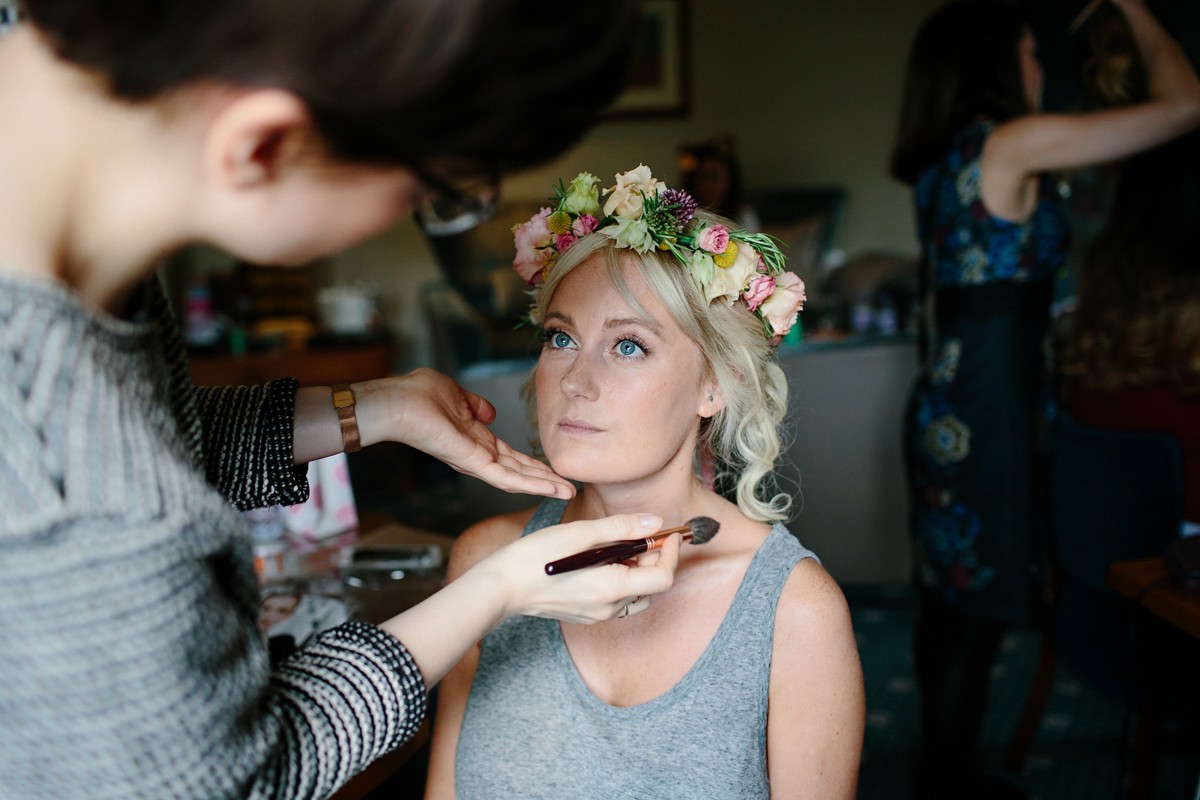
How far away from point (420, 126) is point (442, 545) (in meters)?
1.34

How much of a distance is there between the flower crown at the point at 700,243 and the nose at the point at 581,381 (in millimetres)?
192

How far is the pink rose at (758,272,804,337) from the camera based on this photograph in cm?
130

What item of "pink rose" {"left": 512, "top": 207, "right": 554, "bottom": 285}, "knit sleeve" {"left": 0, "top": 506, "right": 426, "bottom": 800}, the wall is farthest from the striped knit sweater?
the wall

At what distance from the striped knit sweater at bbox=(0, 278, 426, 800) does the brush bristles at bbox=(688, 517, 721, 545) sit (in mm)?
664

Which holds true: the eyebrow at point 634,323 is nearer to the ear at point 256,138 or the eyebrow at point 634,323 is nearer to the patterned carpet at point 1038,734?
the ear at point 256,138

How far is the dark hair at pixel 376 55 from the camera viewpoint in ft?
1.80

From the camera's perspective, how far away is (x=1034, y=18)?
3.72m

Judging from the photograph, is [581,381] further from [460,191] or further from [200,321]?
[200,321]

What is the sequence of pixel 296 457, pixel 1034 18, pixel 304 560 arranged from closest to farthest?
pixel 296 457 < pixel 304 560 < pixel 1034 18

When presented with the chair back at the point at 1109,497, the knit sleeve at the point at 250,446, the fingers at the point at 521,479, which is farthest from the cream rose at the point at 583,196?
the chair back at the point at 1109,497

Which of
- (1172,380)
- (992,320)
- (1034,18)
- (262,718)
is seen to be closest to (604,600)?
(262,718)

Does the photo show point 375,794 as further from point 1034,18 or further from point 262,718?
point 1034,18

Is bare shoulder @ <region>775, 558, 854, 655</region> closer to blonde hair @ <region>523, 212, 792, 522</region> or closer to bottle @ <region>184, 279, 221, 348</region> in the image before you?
blonde hair @ <region>523, 212, 792, 522</region>

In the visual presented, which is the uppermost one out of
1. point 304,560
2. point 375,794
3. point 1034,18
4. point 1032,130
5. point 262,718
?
point 1034,18
